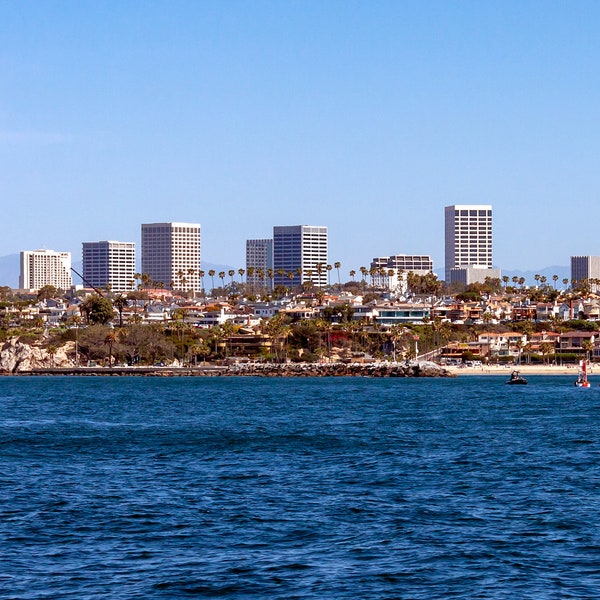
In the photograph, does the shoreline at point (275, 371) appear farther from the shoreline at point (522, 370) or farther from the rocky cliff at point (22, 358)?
the shoreline at point (522, 370)

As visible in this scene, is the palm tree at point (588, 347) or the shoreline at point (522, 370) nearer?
the shoreline at point (522, 370)

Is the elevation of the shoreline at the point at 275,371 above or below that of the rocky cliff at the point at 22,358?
below

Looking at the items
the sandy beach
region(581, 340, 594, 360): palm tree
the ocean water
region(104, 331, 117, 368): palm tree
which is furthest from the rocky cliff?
the ocean water

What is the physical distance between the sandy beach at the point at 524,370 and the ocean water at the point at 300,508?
10057cm

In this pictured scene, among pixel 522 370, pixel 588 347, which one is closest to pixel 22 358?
pixel 522 370

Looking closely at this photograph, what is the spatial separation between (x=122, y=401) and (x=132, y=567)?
81.6 meters

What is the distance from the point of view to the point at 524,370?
185m

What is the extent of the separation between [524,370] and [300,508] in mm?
151623

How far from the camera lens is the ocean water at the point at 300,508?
1109 inches

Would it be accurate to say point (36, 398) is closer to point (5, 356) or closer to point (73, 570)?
point (5, 356)

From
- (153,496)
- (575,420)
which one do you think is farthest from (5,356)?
(153,496)

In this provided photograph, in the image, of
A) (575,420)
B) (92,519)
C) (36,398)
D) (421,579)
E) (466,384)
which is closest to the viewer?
(421,579)

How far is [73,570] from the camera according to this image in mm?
29078

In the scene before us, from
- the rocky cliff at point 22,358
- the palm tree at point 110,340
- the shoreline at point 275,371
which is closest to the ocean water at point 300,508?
the shoreline at point 275,371
